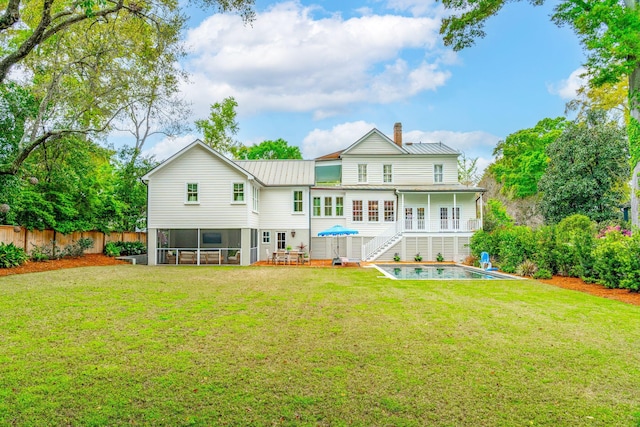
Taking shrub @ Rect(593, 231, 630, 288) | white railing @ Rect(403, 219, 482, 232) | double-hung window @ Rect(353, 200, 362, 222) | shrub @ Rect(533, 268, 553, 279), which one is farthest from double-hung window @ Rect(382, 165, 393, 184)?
shrub @ Rect(593, 231, 630, 288)

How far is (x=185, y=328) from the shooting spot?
6.73 metres

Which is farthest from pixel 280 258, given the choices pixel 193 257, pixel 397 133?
pixel 397 133

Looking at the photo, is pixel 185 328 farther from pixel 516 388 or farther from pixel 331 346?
pixel 516 388

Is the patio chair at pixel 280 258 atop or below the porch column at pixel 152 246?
below

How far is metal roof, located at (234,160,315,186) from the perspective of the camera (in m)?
23.9

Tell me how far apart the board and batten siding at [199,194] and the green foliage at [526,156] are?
1061 inches

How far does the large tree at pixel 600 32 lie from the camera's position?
12.9 meters

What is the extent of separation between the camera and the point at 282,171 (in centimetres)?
2541

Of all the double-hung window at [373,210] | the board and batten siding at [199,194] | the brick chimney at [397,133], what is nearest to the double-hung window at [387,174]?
the double-hung window at [373,210]

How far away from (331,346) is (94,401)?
10.6 ft

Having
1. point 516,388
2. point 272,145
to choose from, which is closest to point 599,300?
point 516,388

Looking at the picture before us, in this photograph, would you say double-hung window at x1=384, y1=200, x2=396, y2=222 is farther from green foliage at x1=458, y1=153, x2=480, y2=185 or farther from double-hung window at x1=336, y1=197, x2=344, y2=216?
green foliage at x1=458, y1=153, x2=480, y2=185

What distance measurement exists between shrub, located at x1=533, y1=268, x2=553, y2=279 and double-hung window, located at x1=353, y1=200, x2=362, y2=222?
38.4ft

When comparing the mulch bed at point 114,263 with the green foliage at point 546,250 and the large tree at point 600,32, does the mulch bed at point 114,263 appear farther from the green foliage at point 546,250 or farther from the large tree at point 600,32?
the large tree at point 600,32
